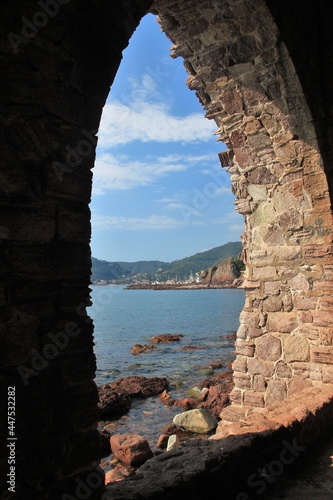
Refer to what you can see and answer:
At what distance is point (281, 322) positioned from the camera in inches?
185

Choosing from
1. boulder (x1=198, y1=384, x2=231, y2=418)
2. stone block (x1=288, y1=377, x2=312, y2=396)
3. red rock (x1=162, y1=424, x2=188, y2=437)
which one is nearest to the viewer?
stone block (x1=288, y1=377, x2=312, y2=396)

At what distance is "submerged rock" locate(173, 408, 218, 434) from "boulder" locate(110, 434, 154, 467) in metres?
1.27

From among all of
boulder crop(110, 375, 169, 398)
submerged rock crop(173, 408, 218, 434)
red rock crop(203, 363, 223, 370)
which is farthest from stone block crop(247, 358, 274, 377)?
red rock crop(203, 363, 223, 370)

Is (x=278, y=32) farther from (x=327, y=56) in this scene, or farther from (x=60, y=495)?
(x=60, y=495)

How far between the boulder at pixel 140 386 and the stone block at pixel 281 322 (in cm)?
546

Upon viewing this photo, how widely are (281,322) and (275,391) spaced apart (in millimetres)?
816

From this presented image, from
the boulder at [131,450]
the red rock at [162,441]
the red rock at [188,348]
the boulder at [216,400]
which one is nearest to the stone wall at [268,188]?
the boulder at [131,450]

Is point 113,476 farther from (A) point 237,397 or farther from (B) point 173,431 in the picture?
(B) point 173,431

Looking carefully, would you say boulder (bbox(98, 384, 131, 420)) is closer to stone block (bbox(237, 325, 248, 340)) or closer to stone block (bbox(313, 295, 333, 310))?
stone block (bbox(237, 325, 248, 340))

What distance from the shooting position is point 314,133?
14.1 ft

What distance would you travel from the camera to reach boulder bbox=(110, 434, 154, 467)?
5371 millimetres

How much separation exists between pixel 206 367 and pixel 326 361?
882 cm

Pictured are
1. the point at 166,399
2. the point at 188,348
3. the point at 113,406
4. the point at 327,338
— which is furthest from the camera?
the point at 188,348

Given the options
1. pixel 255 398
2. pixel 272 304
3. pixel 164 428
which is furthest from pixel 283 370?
pixel 164 428
